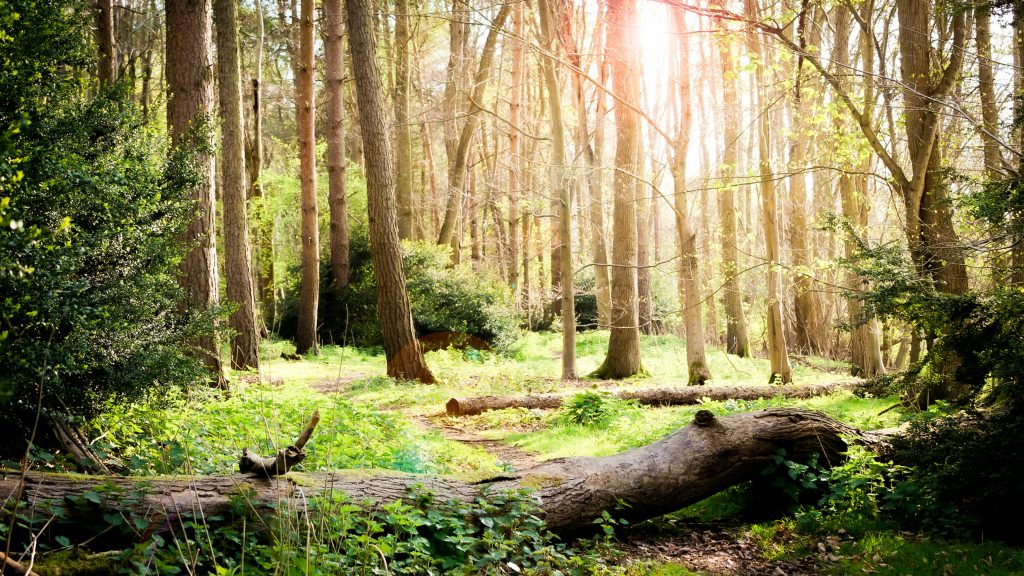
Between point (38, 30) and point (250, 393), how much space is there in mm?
5421

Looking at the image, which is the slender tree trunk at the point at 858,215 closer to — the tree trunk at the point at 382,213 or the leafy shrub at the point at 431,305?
the tree trunk at the point at 382,213

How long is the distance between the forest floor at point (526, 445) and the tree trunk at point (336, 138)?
700 centimetres

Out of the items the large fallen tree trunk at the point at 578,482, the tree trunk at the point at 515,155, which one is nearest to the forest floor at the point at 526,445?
the large fallen tree trunk at the point at 578,482

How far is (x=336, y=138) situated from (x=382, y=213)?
6.00 meters

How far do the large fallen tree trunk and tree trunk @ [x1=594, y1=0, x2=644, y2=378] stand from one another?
8.71m

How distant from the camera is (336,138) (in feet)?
61.9

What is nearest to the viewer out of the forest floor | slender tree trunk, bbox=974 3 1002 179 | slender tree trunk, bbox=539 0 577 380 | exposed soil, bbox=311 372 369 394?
the forest floor

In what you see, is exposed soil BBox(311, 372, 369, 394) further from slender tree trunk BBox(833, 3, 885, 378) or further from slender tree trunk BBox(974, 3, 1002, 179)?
slender tree trunk BBox(974, 3, 1002, 179)

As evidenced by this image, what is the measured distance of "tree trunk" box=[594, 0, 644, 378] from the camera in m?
15.2

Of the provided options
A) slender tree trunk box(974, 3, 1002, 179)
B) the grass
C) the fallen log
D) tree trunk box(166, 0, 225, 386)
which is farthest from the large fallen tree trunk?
the grass

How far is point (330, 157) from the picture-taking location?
19.3 m

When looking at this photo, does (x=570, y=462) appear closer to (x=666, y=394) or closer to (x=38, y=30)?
(x=38, y=30)

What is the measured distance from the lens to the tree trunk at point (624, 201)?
15192mm

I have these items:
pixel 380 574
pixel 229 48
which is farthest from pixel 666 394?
pixel 229 48
